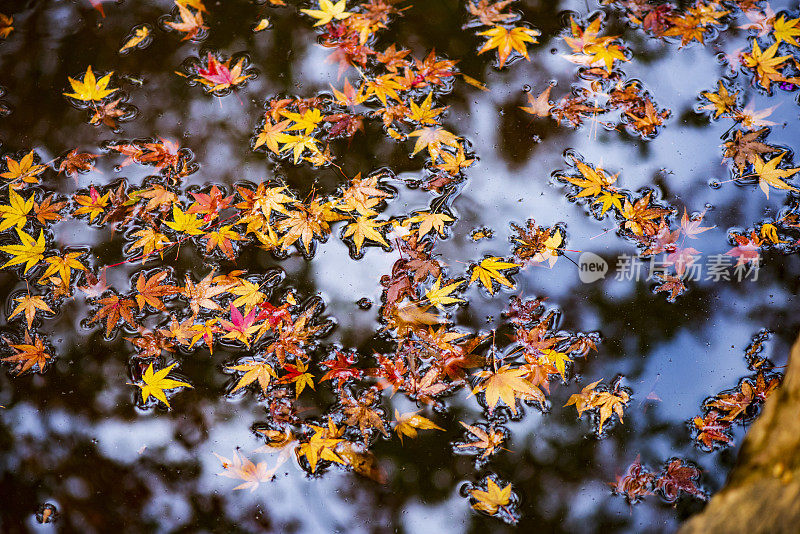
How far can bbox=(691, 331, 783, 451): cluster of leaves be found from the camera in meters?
2.06

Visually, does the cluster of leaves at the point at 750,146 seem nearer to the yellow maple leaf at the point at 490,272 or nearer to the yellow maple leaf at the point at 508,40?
the yellow maple leaf at the point at 508,40

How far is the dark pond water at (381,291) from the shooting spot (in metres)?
2.05

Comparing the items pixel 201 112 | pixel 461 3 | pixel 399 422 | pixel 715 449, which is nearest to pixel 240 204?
pixel 201 112

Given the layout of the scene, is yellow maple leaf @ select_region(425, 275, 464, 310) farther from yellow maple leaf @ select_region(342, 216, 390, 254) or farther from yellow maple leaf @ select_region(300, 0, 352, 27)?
yellow maple leaf @ select_region(300, 0, 352, 27)

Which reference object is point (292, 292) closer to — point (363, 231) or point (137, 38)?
point (363, 231)

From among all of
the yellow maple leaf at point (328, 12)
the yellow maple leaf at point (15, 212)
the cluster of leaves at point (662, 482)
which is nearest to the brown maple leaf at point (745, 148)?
the cluster of leaves at point (662, 482)

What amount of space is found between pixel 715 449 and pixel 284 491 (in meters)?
1.75

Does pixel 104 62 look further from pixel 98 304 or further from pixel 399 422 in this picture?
pixel 399 422

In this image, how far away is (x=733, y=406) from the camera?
210 centimetres

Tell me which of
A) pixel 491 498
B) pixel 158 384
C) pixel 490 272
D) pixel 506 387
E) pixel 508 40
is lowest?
pixel 491 498

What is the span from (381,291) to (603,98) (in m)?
1.56

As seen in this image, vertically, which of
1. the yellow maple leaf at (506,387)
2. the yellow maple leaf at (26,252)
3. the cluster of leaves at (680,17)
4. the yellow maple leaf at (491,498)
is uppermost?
the cluster of leaves at (680,17)

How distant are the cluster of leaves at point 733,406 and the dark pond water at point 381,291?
0.04 metres

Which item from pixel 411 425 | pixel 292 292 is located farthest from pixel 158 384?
pixel 411 425
